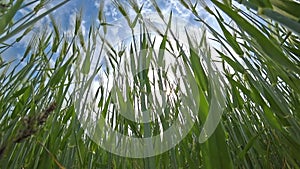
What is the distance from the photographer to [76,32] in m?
0.74

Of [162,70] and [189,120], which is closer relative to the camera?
[189,120]

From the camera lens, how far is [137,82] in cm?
82

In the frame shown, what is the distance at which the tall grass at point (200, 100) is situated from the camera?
0.35 m

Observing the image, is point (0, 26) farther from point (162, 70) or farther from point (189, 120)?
point (162, 70)

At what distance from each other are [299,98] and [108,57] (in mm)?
457

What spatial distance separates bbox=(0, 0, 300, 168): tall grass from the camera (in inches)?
13.6

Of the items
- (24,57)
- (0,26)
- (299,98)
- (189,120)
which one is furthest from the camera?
(24,57)

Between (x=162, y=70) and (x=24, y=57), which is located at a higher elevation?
(x=162, y=70)

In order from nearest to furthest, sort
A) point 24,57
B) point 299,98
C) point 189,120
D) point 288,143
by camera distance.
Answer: point 288,143 < point 189,120 < point 299,98 < point 24,57

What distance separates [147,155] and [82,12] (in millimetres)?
405

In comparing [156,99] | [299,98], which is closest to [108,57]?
[156,99]

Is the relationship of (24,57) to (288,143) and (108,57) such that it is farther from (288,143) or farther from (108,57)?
(288,143)

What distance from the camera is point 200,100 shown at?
15.5 inches

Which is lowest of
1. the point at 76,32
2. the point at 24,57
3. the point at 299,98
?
the point at 24,57
